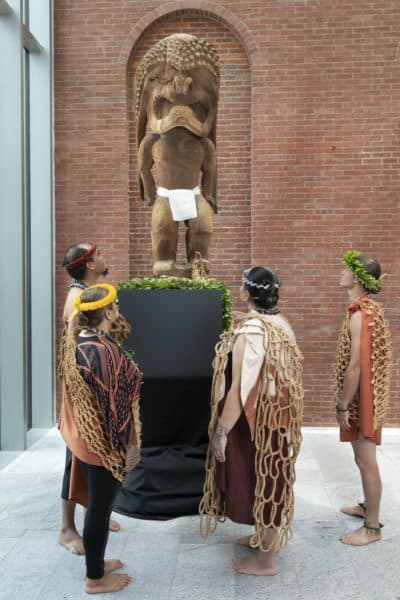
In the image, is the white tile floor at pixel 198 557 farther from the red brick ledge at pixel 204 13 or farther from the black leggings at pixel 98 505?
the red brick ledge at pixel 204 13

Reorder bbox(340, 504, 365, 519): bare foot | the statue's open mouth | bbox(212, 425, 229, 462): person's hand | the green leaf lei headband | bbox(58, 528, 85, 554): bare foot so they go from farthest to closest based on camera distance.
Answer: the statue's open mouth
bbox(340, 504, 365, 519): bare foot
the green leaf lei headband
bbox(58, 528, 85, 554): bare foot
bbox(212, 425, 229, 462): person's hand

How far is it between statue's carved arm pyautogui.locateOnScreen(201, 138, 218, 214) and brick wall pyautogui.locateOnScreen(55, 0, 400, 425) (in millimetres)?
2322

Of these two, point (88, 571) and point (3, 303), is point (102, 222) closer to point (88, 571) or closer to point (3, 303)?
point (3, 303)

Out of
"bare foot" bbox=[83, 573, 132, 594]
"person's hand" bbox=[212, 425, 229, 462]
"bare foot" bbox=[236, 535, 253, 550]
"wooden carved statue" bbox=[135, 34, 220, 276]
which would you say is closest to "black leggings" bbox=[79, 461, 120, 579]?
"bare foot" bbox=[83, 573, 132, 594]

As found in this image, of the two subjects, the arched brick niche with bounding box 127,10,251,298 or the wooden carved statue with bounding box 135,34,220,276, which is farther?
the arched brick niche with bounding box 127,10,251,298

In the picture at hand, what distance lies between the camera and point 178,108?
4141 millimetres

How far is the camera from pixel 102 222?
22.7 ft

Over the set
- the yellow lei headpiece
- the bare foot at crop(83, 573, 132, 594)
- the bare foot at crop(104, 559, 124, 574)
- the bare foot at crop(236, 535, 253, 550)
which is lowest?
the bare foot at crop(236, 535, 253, 550)

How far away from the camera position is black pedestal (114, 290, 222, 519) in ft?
12.4

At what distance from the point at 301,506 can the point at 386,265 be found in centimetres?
341

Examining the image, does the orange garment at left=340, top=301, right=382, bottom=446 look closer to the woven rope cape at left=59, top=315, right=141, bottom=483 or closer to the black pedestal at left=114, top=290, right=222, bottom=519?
the black pedestal at left=114, top=290, right=222, bottom=519

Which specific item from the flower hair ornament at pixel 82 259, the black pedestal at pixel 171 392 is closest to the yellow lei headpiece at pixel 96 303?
the flower hair ornament at pixel 82 259

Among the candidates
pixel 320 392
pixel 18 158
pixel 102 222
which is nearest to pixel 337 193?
pixel 320 392

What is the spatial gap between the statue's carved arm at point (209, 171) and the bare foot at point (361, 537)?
8.43ft
